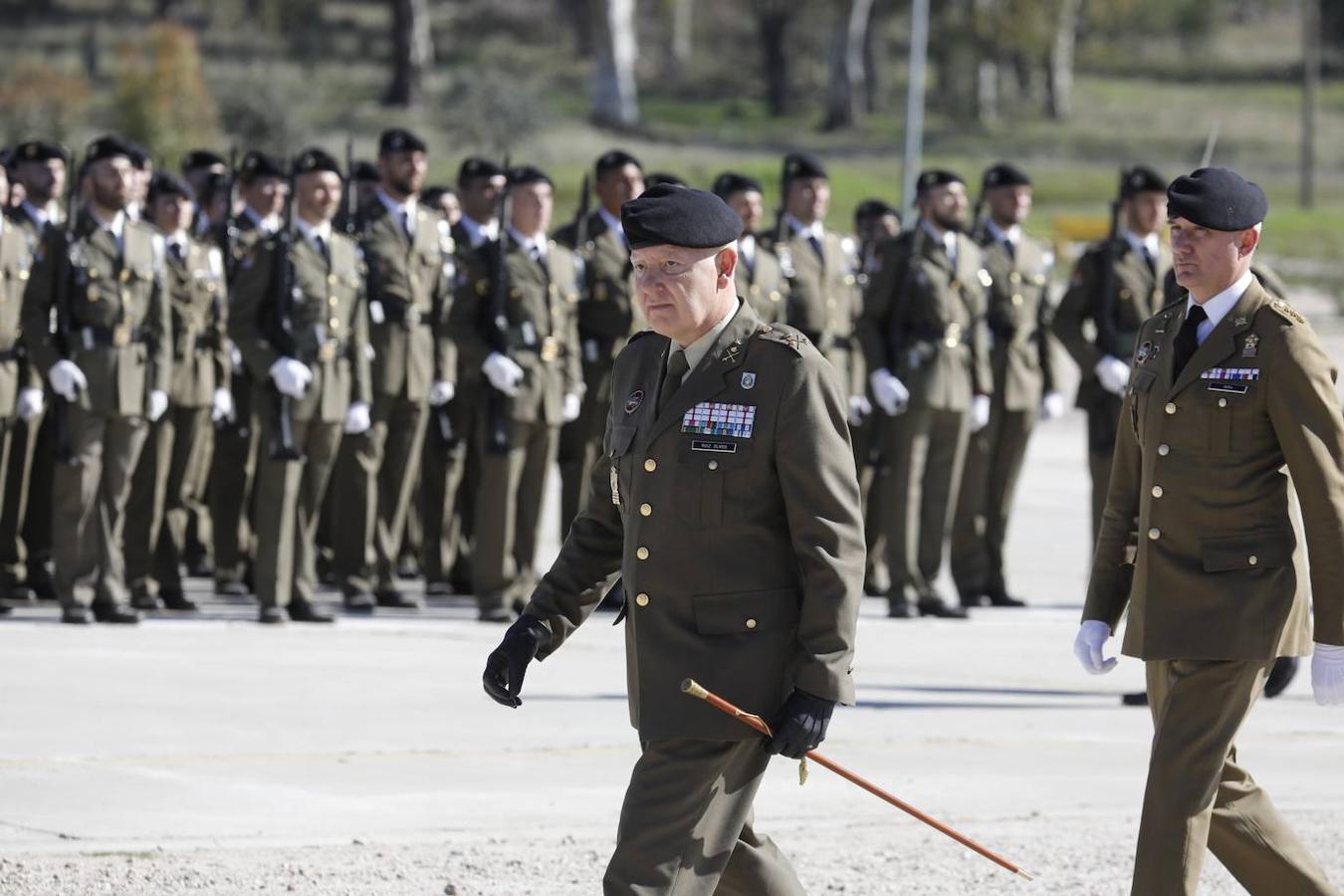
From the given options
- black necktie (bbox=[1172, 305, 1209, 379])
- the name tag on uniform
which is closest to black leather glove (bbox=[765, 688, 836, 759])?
the name tag on uniform

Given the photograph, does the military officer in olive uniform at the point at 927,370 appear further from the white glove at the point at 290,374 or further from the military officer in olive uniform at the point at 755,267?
the white glove at the point at 290,374

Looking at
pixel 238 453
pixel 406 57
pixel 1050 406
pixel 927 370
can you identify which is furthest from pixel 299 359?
pixel 406 57

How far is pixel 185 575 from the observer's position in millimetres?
13188

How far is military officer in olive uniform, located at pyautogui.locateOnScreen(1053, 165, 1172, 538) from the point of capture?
11.5 meters

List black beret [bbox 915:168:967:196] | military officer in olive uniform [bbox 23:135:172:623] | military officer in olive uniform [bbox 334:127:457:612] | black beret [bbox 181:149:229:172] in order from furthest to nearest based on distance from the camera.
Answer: black beret [bbox 181:149:229:172] → black beret [bbox 915:168:967:196] → military officer in olive uniform [bbox 334:127:457:612] → military officer in olive uniform [bbox 23:135:172:623]

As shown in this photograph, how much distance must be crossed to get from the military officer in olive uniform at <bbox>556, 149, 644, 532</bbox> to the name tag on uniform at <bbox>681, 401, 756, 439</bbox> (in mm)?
6905

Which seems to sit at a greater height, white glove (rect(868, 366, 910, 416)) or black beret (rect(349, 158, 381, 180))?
black beret (rect(349, 158, 381, 180))

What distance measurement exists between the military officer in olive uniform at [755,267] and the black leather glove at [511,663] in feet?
23.1

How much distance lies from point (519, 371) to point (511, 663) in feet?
21.0

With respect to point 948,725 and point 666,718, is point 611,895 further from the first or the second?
point 948,725

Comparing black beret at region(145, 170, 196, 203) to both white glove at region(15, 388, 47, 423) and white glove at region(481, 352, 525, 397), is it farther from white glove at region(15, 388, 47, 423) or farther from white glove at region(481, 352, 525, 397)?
white glove at region(481, 352, 525, 397)

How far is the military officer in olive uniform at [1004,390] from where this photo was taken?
12.5m

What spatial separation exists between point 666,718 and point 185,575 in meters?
8.84

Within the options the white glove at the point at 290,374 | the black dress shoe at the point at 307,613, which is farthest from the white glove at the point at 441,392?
the black dress shoe at the point at 307,613
